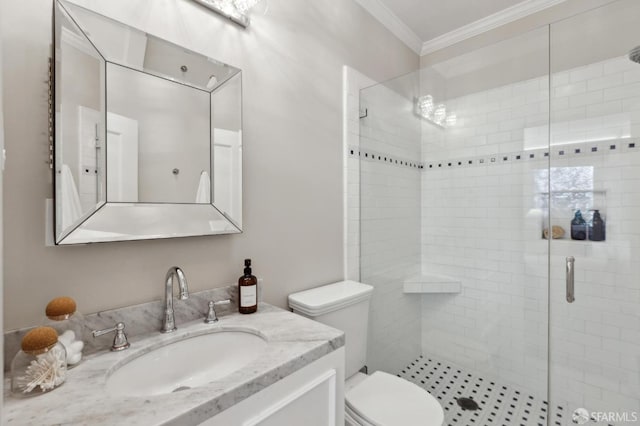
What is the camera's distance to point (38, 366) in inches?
29.0

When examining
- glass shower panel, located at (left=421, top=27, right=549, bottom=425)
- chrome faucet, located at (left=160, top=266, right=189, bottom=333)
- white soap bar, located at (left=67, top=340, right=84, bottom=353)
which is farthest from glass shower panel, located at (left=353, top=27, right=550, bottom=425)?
white soap bar, located at (left=67, top=340, right=84, bottom=353)

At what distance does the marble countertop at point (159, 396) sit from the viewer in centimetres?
65

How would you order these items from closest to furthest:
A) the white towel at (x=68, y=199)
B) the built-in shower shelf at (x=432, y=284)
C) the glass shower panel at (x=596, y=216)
A: 1. the white towel at (x=68, y=199)
2. the glass shower panel at (x=596, y=216)
3. the built-in shower shelf at (x=432, y=284)

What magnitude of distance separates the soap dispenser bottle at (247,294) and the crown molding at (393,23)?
1826 millimetres

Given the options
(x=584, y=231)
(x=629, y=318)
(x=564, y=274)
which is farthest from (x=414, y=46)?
(x=629, y=318)

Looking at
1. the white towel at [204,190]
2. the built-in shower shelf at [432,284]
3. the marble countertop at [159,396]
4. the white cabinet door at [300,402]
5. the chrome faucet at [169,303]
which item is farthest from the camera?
the built-in shower shelf at [432,284]

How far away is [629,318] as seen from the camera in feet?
5.16

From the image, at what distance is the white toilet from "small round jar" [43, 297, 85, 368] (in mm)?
824

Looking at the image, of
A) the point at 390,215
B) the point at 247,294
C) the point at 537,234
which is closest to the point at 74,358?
the point at 247,294

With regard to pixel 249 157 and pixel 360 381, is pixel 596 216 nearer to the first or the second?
pixel 360 381

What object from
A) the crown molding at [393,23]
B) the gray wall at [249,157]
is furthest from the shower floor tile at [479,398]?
the crown molding at [393,23]

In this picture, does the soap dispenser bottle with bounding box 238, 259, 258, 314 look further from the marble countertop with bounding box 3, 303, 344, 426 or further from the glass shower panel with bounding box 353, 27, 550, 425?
the glass shower panel with bounding box 353, 27, 550, 425

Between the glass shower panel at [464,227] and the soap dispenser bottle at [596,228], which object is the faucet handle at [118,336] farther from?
the soap dispenser bottle at [596,228]

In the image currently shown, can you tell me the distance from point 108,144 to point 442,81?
1.97m
